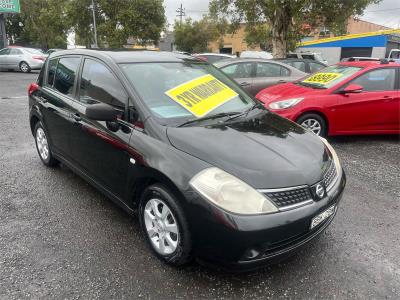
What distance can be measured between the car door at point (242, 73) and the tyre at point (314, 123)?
8.43 feet

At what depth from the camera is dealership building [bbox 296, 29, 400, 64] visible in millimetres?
31328

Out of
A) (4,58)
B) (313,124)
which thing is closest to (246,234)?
(313,124)

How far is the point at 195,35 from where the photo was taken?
46125mm

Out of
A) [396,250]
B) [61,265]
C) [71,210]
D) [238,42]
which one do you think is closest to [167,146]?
[61,265]

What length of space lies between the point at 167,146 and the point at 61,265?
1268 millimetres

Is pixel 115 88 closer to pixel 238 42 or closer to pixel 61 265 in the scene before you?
pixel 61 265

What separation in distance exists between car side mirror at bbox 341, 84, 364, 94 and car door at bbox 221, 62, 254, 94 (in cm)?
268

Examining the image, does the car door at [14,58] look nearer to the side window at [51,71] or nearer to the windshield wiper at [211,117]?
the side window at [51,71]

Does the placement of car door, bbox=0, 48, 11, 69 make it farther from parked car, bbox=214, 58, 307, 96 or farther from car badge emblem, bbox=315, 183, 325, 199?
car badge emblem, bbox=315, 183, 325, 199

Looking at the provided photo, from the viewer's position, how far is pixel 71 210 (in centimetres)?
365

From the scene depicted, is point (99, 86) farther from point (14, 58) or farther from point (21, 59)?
point (14, 58)

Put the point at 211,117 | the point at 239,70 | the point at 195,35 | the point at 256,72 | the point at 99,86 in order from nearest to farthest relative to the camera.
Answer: the point at 211,117, the point at 99,86, the point at 239,70, the point at 256,72, the point at 195,35

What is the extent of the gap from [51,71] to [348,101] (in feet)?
14.9

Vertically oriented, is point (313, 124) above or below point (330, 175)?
below
